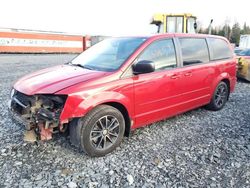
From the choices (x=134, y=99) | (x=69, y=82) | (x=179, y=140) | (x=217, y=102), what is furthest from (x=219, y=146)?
(x=69, y=82)

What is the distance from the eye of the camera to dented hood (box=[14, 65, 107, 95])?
349 centimetres

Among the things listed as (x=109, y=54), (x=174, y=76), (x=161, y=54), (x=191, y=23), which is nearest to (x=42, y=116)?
(x=109, y=54)

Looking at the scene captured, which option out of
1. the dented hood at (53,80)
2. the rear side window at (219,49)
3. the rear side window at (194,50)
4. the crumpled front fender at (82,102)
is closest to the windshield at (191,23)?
the rear side window at (219,49)

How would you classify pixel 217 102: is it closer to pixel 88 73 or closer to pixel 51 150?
pixel 88 73

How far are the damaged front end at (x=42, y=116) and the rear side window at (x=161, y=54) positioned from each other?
150 centimetres

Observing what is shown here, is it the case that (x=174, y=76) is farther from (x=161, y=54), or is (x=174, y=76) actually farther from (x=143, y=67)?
(x=143, y=67)

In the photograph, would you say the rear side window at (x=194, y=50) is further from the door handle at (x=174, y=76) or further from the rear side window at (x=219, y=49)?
the door handle at (x=174, y=76)

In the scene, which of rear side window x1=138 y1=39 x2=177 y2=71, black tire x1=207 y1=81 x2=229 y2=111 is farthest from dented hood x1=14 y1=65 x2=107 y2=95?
black tire x1=207 y1=81 x2=229 y2=111

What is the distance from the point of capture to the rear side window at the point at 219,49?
18.3 ft

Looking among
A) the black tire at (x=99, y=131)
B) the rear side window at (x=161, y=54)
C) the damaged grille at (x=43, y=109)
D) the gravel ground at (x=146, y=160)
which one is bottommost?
the gravel ground at (x=146, y=160)

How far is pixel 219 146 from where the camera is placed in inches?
161

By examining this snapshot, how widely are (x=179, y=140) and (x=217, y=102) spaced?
208cm

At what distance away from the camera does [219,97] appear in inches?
233

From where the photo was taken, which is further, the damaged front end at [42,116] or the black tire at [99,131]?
the black tire at [99,131]
